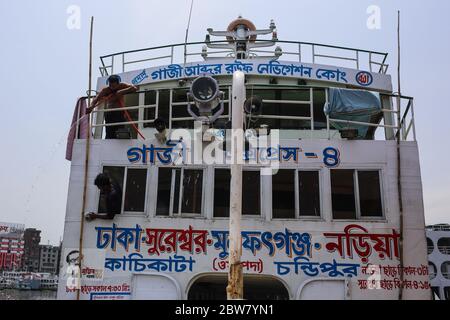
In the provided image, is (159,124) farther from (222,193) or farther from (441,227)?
(441,227)

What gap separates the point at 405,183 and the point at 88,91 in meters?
6.94

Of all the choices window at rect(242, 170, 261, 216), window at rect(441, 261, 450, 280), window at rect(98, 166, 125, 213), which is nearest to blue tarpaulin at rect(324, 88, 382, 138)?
window at rect(242, 170, 261, 216)

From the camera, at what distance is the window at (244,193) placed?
855 centimetres

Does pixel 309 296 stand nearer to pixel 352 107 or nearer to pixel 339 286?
pixel 339 286

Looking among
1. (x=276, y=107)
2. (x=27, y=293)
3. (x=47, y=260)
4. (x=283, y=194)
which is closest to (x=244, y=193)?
(x=283, y=194)

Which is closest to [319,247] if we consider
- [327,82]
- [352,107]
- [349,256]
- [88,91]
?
[349,256]

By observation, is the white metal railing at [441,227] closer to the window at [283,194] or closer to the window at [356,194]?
the window at [356,194]

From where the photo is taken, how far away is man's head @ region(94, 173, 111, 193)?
8137 mm

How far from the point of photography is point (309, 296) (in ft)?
26.0

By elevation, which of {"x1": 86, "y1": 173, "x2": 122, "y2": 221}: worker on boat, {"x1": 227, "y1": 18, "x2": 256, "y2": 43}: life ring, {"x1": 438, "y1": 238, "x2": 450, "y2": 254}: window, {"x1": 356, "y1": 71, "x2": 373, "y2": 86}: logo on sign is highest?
{"x1": 227, "y1": 18, "x2": 256, "y2": 43}: life ring

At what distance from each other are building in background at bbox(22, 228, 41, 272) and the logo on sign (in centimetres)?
5808

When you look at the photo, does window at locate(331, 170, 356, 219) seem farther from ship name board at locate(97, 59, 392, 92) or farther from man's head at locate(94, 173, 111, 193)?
man's head at locate(94, 173, 111, 193)

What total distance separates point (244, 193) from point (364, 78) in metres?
4.96

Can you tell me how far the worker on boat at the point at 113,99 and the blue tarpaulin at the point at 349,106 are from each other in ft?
14.0
